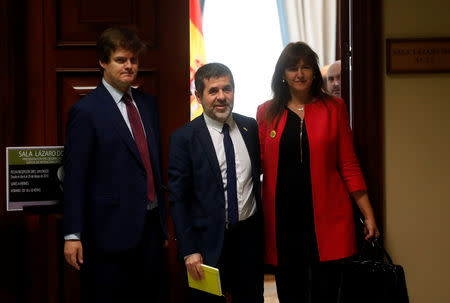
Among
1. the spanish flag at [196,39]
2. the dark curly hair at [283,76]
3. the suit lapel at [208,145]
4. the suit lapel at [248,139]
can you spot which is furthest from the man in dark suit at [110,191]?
the spanish flag at [196,39]

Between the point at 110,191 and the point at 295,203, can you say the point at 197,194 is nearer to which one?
the point at 110,191

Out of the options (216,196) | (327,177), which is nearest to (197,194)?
(216,196)

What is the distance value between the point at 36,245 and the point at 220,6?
9.79ft

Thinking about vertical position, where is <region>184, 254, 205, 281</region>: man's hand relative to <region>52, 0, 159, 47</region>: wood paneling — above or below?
below

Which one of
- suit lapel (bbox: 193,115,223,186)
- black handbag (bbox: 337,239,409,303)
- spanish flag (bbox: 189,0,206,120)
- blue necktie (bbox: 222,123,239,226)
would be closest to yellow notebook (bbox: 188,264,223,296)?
blue necktie (bbox: 222,123,239,226)

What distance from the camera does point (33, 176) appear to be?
1817 mm

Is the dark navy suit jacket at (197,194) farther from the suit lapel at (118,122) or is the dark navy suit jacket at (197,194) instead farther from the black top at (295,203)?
the black top at (295,203)

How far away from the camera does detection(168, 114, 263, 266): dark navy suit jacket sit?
1758 millimetres

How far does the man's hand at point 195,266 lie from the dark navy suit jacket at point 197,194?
2 centimetres

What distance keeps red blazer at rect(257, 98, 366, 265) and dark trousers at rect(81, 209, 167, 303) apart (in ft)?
1.59

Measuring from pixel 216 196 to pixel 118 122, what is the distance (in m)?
0.46

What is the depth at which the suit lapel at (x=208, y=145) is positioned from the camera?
179 centimetres

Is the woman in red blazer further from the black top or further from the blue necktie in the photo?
the blue necktie

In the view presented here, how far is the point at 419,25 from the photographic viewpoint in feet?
7.55
